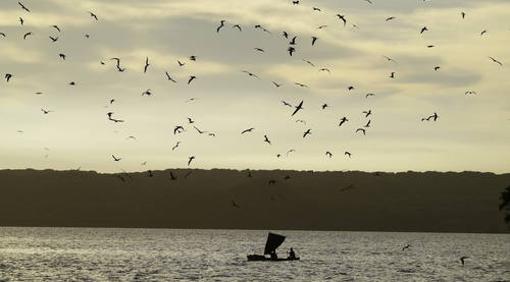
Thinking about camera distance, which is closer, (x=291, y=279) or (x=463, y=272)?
(x=291, y=279)

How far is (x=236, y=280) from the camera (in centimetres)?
12062

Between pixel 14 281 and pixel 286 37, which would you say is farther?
pixel 14 281

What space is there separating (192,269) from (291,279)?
26.9 m

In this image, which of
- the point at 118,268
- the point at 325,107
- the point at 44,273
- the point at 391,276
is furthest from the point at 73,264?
the point at 325,107

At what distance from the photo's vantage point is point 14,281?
378 feet

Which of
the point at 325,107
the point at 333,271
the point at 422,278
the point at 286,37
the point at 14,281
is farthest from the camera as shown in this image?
the point at 333,271

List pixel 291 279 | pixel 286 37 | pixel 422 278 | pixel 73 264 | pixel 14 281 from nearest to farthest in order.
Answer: pixel 286 37 → pixel 14 281 → pixel 291 279 → pixel 422 278 → pixel 73 264

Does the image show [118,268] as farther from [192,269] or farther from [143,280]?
[143,280]

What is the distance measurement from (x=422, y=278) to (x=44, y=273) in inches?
2072

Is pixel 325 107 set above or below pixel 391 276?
above

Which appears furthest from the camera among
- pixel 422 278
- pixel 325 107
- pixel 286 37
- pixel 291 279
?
pixel 422 278

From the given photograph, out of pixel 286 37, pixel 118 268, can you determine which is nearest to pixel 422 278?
pixel 118 268

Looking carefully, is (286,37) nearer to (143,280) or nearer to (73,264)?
(143,280)

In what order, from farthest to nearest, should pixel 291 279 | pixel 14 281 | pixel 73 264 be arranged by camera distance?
pixel 73 264 < pixel 291 279 < pixel 14 281
